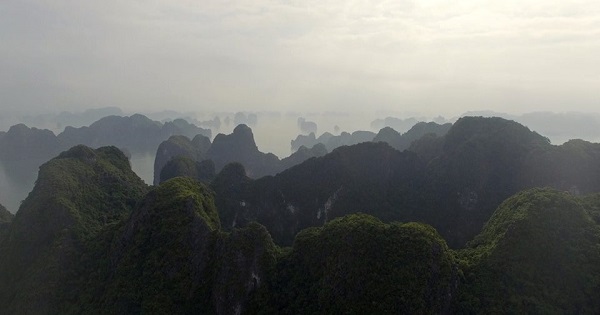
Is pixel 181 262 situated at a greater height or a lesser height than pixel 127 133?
lesser

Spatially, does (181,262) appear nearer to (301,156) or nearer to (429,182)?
(429,182)

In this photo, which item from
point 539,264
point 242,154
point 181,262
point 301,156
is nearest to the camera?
point 539,264

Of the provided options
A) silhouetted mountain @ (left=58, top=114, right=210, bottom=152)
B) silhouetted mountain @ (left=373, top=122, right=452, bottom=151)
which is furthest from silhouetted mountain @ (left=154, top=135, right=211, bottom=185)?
silhouetted mountain @ (left=58, top=114, right=210, bottom=152)

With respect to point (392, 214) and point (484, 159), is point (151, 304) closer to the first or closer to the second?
point (392, 214)

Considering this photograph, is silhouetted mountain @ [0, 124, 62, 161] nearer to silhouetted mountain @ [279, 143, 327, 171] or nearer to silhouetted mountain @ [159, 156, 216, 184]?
silhouetted mountain @ [159, 156, 216, 184]

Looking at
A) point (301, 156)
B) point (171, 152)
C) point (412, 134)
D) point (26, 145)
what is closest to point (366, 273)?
point (301, 156)

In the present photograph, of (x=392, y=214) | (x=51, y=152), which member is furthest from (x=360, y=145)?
(x=51, y=152)

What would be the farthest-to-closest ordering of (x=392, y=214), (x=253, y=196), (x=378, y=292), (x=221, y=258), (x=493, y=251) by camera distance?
(x=253, y=196) → (x=392, y=214) → (x=221, y=258) → (x=493, y=251) → (x=378, y=292)
